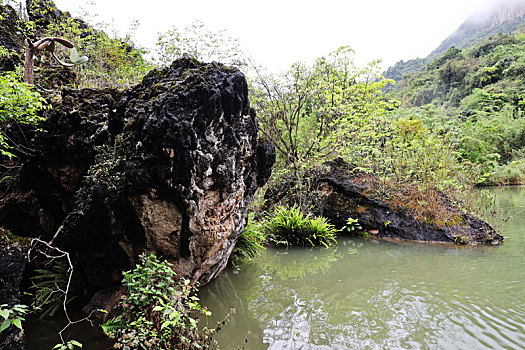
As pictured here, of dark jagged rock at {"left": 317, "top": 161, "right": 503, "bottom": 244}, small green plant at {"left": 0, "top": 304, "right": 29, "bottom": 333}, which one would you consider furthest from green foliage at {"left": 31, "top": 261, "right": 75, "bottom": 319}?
dark jagged rock at {"left": 317, "top": 161, "right": 503, "bottom": 244}

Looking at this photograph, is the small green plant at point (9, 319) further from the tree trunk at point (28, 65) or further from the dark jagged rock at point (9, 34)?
the dark jagged rock at point (9, 34)

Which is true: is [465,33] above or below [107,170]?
above

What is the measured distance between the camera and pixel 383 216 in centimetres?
749

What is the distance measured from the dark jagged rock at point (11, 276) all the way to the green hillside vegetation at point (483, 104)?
883 centimetres

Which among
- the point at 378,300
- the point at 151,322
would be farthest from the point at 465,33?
the point at 151,322

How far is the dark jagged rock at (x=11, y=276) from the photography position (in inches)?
79.3

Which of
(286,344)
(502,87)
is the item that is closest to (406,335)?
(286,344)

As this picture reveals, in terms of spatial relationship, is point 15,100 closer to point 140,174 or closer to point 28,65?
point 28,65

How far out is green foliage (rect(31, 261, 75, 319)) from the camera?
3.19m

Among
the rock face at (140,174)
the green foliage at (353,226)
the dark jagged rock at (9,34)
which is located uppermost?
the dark jagged rock at (9,34)

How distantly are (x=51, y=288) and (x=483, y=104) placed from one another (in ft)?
108

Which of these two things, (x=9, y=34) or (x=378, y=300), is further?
(x=9, y=34)

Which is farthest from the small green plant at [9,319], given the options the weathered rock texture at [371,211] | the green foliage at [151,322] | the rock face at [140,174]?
the weathered rock texture at [371,211]

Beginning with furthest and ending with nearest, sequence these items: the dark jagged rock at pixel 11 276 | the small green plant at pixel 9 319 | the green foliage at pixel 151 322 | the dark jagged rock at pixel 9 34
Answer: the dark jagged rock at pixel 9 34 < the green foliage at pixel 151 322 < the dark jagged rock at pixel 11 276 < the small green plant at pixel 9 319
